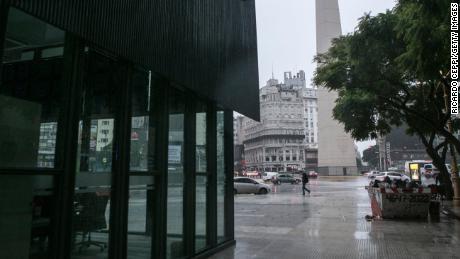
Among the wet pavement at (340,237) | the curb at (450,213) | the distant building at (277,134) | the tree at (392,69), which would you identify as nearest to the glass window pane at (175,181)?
the wet pavement at (340,237)

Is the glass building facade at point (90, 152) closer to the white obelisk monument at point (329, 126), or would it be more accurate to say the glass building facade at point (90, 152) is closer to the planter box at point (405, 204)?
the planter box at point (405, 204)

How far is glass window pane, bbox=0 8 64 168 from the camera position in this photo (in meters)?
4.04

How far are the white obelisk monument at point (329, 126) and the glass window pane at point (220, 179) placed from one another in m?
53.9

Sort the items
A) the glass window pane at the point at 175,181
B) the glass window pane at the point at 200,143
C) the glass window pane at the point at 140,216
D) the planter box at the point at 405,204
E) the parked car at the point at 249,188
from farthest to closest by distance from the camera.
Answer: the parked car at the point at 249,188, the planter box at the point at 405,204, the glass window pane at the point at 200,143, the glass window pane at the point at 175,181, the glass window pane at the point at 140,216

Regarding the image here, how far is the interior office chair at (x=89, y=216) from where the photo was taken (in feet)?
16.3

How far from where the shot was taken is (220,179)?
937 centimetres

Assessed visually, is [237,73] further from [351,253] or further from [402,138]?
[402,138]

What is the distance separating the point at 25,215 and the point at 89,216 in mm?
1029

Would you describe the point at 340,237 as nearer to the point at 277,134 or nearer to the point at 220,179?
the point at 220,179

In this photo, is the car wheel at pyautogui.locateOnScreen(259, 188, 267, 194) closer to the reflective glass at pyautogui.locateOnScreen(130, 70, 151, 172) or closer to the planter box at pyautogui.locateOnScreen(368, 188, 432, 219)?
the planter box at pyautogui.locateOnScreen(368, 188, 432, 219)

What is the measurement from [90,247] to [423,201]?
44.5 feet

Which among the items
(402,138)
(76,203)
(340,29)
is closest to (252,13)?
(76,203)

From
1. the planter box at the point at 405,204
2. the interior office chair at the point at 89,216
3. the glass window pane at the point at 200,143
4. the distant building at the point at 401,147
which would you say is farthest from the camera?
the distant building at the point at 401,147

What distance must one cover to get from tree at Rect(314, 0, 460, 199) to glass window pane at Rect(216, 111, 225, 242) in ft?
17.9
